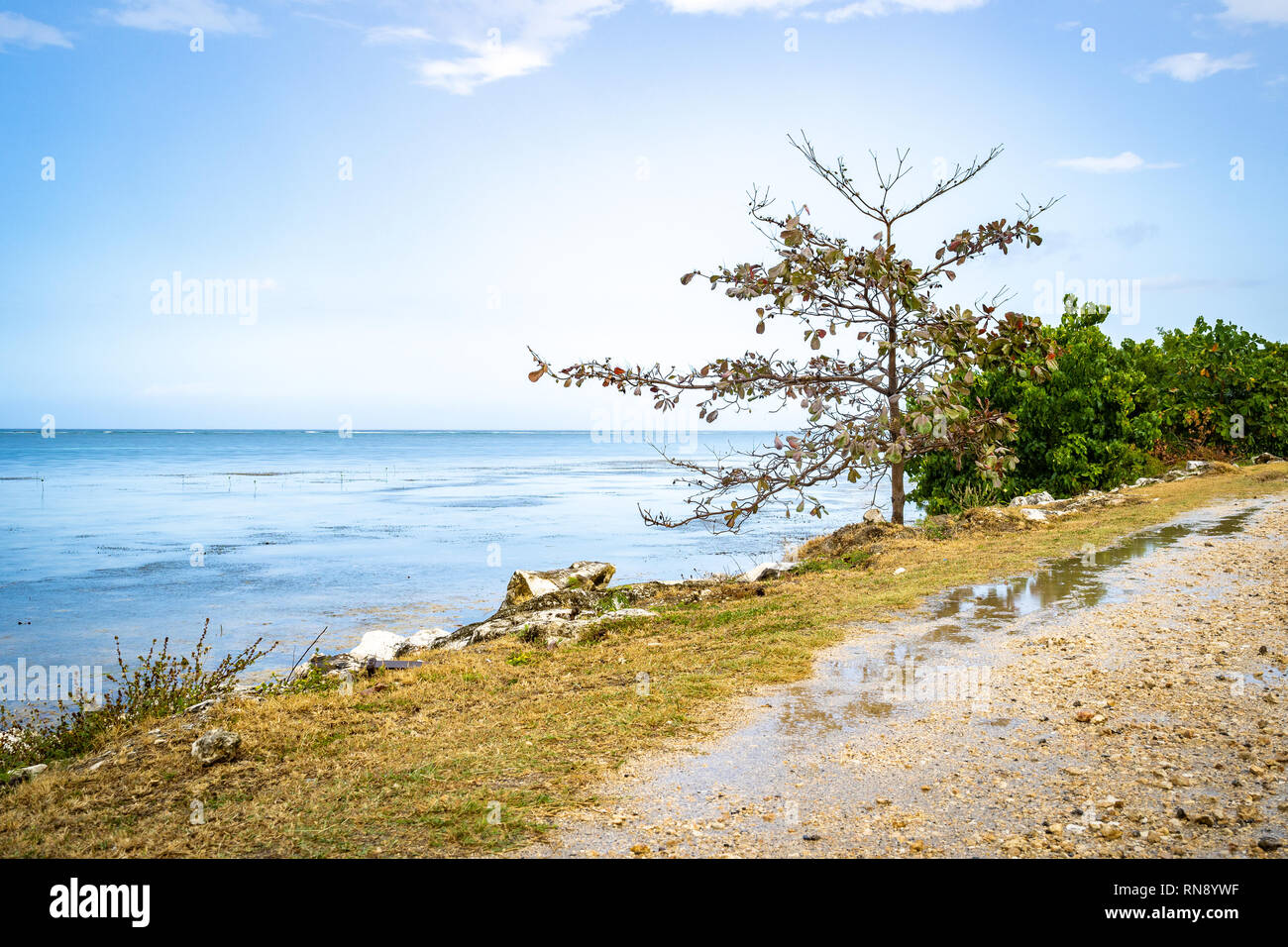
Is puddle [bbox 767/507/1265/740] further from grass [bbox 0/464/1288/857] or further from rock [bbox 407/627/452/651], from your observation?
rock [bbox 407/627/452/651]

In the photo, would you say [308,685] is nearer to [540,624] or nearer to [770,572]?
[540,624]

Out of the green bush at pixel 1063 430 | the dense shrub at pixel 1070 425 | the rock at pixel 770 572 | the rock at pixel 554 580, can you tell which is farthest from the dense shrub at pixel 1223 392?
the rock at pixel 554 580

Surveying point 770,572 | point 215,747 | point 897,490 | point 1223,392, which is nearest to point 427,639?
point 770,572

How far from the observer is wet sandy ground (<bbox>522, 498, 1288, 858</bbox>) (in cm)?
359

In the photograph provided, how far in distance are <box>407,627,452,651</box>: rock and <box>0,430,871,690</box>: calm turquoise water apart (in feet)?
4.67

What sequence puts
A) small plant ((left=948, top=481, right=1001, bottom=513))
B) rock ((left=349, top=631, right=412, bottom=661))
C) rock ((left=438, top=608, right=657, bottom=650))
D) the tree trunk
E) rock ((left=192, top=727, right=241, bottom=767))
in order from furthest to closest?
small plant ((left=948, top=481, right=1001, bottom=513)) < the tree trunk < rock ((left=349, top=631, right=412, bottom=661)) < rock ((left=438, top=608, right=657, bottom=650)) < rock ((left=192, top=727, right=241, bottom=767))

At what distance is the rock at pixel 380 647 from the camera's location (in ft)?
29.9

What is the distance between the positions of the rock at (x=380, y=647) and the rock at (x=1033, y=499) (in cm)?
1260

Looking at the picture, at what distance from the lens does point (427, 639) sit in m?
10.1

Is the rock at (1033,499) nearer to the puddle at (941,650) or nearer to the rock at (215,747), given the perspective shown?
the puddle at (941,650)

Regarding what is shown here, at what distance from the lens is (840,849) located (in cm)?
350

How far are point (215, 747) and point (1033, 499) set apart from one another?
16.0 m

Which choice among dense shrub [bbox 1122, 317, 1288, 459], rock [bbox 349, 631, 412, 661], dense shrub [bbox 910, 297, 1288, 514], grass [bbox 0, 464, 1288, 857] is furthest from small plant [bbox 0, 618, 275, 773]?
dense shrub [bbox 1122, 317, 1288, 459]

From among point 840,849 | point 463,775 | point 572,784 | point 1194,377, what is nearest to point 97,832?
point 463,775
